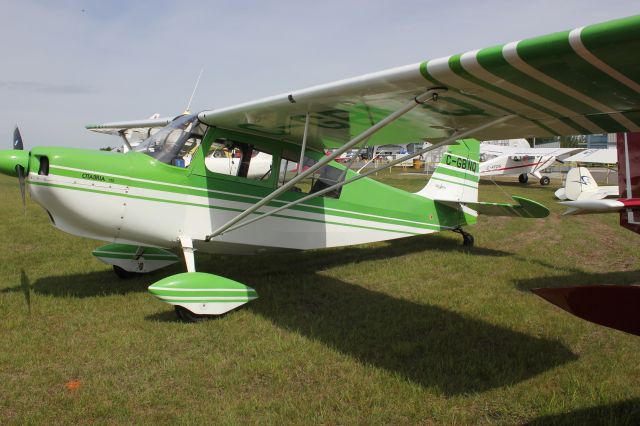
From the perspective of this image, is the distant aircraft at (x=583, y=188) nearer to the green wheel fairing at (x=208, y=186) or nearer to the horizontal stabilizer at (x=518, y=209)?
the horizontal stabilizer at (x=518, y=209)

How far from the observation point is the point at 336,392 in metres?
3.21

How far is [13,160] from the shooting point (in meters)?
4.51

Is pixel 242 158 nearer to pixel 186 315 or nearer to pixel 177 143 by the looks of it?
pixel 177 143

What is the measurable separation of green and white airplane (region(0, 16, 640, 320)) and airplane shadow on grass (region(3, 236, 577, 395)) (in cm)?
46

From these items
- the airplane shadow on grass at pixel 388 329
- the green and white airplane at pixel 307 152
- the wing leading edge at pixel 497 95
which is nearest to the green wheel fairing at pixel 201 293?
the green and white airplane at pixel 307 152

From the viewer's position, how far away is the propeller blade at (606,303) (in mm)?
2680

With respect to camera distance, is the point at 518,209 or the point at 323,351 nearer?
the point at 323,351

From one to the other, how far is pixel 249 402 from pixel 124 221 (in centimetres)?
267

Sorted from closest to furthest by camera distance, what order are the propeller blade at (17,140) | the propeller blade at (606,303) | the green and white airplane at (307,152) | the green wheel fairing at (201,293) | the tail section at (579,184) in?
the propeller blade at (606,303), the green and white airplane at (307,152), the green wheel fairing at (201,293), the propeller blade at (17,140), the tail section at (579,184)

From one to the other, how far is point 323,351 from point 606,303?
207 cm

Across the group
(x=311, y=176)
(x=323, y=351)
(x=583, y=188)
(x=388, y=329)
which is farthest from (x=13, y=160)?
(x=583, y=188)

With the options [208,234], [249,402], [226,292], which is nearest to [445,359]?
[249,402]

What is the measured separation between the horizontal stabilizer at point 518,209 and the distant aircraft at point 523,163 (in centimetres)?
1969

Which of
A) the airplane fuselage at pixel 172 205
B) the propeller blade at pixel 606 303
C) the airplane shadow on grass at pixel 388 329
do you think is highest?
the airplane fuselage at pixel 172 205
